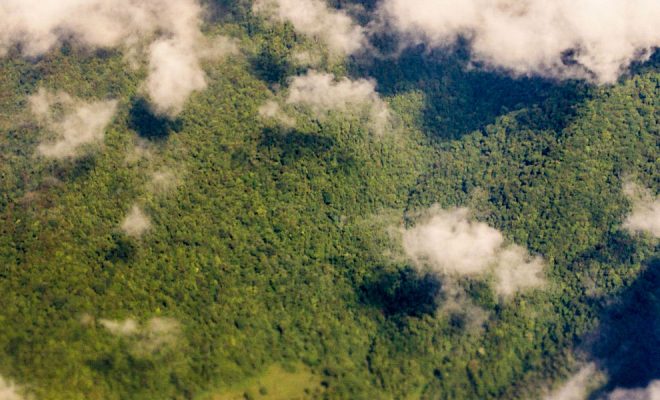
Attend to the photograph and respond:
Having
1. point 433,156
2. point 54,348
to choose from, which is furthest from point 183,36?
point 54,348

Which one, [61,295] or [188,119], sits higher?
[188,119]

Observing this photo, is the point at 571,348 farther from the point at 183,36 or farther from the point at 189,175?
the point at 183,36

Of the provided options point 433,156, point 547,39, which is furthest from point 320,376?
point 547,39

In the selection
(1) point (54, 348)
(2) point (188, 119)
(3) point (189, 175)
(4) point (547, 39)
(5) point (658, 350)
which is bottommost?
(5) point (658, 350)

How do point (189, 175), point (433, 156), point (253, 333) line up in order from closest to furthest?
point (253, 333) < point (189, 175) < point (433, 156)

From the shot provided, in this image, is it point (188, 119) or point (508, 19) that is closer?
point (188, 119)

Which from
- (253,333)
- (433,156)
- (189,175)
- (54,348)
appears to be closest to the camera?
(54,348)

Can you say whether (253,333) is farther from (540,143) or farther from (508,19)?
(508,19)
